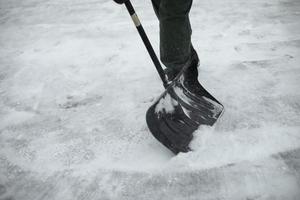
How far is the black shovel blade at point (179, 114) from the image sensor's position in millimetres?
1342

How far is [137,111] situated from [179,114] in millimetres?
339

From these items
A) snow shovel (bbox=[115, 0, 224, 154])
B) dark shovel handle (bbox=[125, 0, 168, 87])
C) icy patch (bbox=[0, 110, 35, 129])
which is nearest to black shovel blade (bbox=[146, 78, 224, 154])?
snow shovel (bbox=[115, 0, 224, 154])

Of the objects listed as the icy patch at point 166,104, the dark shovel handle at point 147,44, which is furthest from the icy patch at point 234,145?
the dark shovel handle at point 147,44

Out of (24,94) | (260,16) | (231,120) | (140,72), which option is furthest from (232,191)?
(260,16)

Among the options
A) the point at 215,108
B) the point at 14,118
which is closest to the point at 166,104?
the point at 215,108

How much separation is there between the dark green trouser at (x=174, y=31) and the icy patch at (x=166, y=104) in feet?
0.70

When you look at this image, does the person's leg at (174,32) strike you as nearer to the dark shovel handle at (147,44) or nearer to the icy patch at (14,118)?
the dark shovel handle at (147,44)

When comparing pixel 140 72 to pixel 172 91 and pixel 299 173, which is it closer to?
pixel 172 91

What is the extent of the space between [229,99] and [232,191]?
67 cm

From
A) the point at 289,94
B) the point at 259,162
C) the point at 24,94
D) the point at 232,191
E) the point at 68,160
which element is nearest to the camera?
the point at 232,191

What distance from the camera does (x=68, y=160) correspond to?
1.42 m

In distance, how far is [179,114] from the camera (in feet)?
4.77

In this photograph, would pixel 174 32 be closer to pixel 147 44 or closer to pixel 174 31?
pixel 174 31

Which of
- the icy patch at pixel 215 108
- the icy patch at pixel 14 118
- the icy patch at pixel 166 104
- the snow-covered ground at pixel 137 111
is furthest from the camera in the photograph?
the icy patch at pixel 14 118
